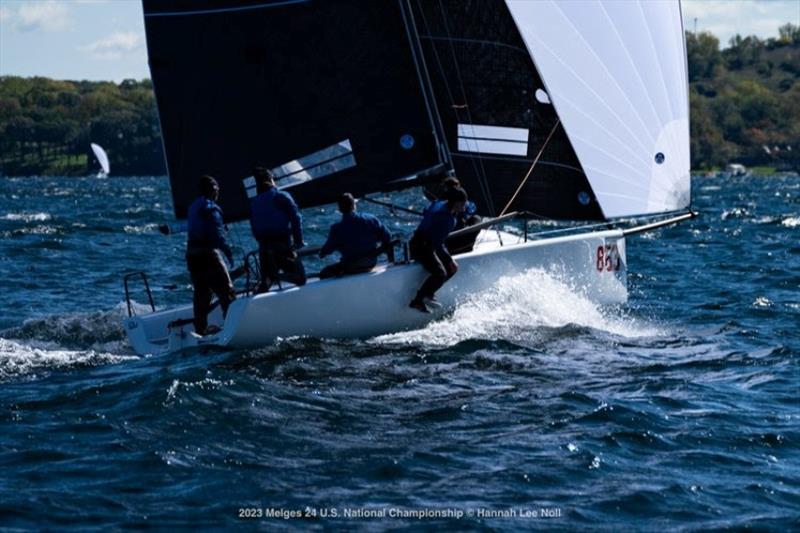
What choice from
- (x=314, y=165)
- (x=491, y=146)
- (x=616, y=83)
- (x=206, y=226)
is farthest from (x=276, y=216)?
(x=616, y=83)

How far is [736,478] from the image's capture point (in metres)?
7.89

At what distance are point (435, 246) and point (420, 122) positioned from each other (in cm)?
167

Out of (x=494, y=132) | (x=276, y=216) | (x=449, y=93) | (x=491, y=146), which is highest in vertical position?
(x=449, y=93)

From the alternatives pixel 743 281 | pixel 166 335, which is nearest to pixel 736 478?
pixel 166 335

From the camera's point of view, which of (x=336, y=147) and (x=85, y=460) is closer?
(x=85, y=460)

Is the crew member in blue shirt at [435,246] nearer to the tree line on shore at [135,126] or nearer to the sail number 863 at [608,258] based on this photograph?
the sail number 863 at [608,258]

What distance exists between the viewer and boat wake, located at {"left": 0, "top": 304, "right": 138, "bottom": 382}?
35.9ft

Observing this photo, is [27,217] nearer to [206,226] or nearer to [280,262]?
[280,262]

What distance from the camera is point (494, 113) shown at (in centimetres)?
1370

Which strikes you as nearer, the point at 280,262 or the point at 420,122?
the point at 280,262

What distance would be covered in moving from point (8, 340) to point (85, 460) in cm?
459

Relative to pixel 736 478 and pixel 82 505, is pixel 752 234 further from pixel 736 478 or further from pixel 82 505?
pixel 82 505

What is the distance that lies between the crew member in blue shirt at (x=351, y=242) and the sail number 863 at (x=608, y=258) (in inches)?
101

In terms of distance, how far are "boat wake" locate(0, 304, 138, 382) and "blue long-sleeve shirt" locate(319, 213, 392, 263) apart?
75.5 inches
